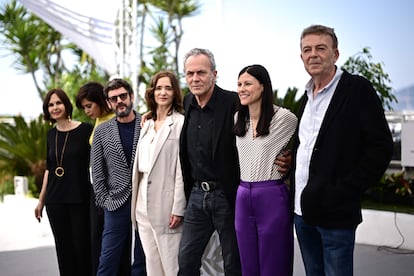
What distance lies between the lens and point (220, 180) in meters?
3.43

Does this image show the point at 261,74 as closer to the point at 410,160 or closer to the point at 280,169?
the point at 280,169

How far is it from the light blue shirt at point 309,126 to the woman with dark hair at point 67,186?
6.16 feet

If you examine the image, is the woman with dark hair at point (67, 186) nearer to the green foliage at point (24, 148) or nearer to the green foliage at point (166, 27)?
the green foliage at point (24, 148)

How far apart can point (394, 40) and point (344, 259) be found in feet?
24.4

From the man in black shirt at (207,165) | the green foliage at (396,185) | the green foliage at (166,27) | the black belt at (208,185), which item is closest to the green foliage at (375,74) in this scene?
the green foliage at (396,185)

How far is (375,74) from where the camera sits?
9273 mm

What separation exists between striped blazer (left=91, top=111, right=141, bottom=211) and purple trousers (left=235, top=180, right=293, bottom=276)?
1.04 meters

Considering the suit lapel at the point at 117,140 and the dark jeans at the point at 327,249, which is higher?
the suit lapel at the point at 117,140

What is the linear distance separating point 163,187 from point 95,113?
0.95m

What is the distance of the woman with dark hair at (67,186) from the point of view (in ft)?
14.1

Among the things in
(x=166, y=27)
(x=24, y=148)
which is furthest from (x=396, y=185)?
(x=166, y=27)

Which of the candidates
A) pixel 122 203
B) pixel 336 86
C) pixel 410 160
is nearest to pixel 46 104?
pixel 122 203

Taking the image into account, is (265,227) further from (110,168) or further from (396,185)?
(396,185)

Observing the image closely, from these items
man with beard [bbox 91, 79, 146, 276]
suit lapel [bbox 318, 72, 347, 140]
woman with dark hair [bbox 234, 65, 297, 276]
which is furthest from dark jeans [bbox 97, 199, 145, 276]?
suit lapel [bbox 318, 72, 347, 140]
